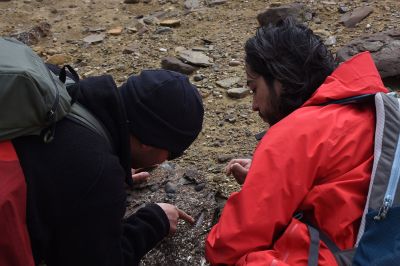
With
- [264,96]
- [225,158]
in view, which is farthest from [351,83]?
[225,158]

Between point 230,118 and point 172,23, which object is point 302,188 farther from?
point 172,23

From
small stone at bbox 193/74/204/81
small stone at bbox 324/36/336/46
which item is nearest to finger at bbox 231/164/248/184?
small stone at bbox 193/74/204/81

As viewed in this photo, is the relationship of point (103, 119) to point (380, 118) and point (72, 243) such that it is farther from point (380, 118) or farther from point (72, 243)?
point (380, 118)

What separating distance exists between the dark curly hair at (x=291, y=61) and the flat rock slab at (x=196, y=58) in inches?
122

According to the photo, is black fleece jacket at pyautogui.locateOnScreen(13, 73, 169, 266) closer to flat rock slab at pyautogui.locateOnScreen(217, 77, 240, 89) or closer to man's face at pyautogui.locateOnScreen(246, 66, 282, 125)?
man's face at pyautogui.locateOnScreen(246, 66, 282, 125)

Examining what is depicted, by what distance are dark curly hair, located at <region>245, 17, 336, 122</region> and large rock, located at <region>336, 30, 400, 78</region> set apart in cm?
256

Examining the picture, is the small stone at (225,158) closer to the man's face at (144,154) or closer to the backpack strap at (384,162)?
the man's face at (144,154)

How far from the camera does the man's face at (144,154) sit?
2.51 metres

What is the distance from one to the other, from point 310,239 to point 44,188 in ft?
3.41

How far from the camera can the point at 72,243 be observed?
2186 mm

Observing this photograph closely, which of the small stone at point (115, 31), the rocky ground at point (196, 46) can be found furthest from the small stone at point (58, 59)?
the small stone at point (115, 31)

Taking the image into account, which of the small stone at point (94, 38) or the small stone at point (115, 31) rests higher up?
the small stone at point (115, 31)

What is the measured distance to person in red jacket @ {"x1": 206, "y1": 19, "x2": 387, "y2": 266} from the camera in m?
2.32

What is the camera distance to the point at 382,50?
17.7 ft
